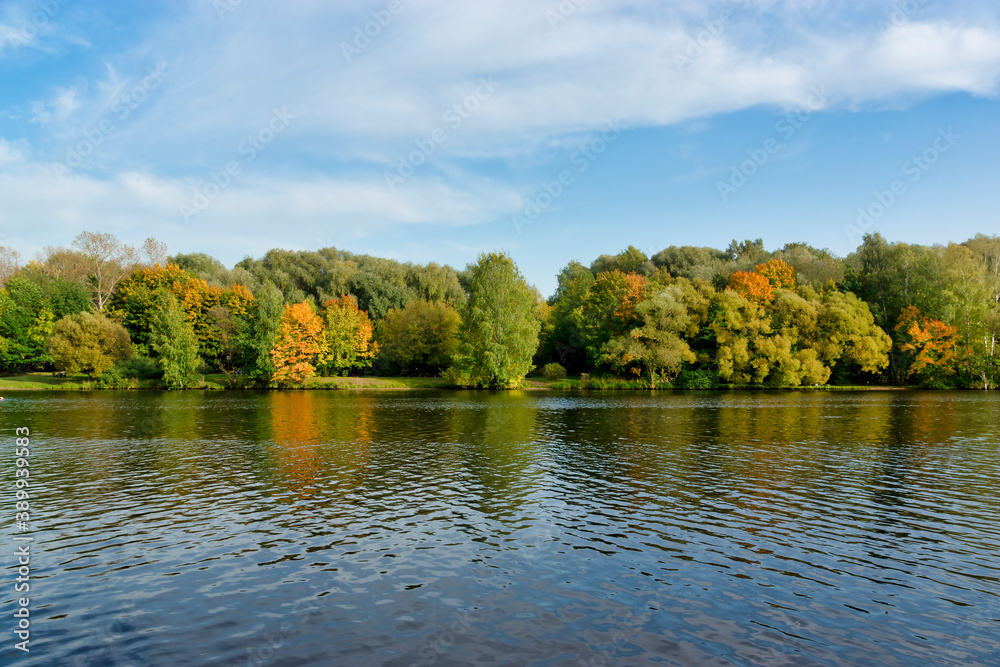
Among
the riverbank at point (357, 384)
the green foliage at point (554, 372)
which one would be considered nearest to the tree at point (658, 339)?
the riverbank at point (357, 384)

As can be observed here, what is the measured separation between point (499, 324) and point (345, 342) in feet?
98.9

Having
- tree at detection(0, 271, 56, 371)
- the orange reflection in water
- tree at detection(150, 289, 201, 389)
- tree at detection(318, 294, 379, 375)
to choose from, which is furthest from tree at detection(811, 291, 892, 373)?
tree at detection(0, 271, 56, 371)

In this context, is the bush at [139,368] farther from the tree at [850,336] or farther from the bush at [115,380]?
the tree at [850,336]

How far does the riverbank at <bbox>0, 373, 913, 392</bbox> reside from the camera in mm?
82062

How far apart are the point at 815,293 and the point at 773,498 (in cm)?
8267

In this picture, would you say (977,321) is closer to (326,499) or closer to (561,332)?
(561,332)

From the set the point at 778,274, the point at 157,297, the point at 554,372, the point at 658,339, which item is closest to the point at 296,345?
the point at 157,297

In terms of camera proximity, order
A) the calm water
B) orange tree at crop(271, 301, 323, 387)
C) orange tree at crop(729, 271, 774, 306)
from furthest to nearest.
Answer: orange tree at crop(729, 271, 774, 306) < orange tree at crop(271, 301, 323, 387) < the calm water

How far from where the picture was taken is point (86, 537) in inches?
645

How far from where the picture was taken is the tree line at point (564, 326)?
81.8 m

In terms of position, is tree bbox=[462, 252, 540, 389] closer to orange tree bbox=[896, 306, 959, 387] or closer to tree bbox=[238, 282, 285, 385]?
tree bbox=[238, 282, 285, 385]

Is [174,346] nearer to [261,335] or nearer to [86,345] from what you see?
[261,335]

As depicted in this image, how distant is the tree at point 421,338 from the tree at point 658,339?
28.5 metres

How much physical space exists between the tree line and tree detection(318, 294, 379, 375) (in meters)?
0.33
